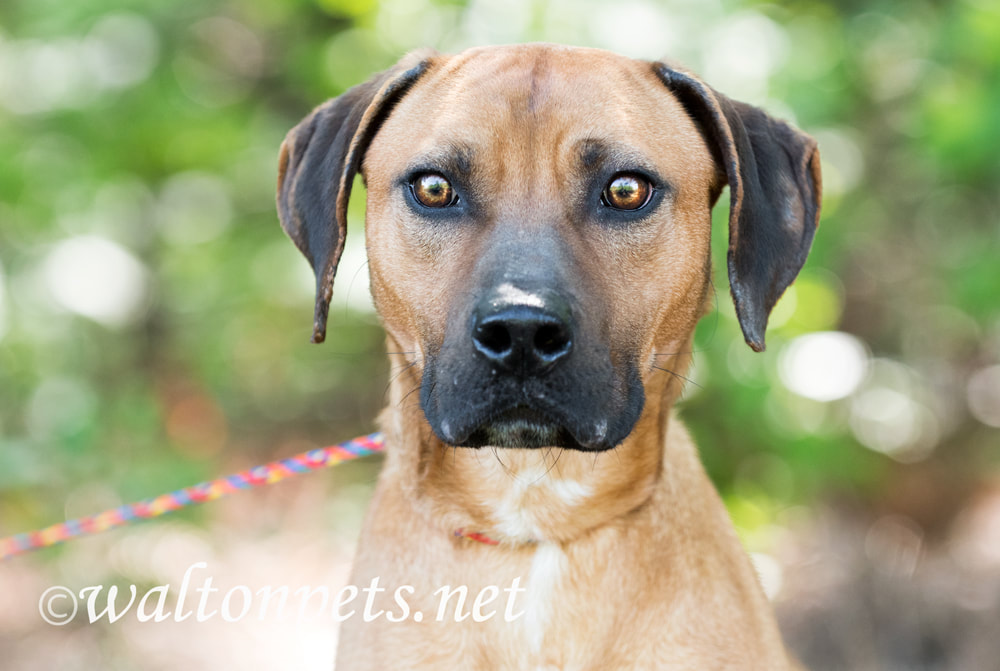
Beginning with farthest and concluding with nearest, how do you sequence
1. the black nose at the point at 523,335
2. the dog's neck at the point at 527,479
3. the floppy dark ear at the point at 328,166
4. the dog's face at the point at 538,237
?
the floppy dark ear at the point at 328,166, the dog's neck at the point at 527,479, the dog's face at the point at 538,237, the black nose at the point at 523,335

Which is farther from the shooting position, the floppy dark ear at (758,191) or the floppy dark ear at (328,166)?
the floppy dark ear at (328,166)

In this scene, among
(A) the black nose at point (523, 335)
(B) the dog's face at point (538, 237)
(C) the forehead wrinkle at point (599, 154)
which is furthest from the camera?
(C) the forehead wrinkle at point (599, 154)

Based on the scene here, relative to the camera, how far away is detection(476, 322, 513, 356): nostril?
2.67 meters

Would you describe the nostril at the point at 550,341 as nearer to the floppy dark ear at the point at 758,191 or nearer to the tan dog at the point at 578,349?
the tan dog at the point at 578,349

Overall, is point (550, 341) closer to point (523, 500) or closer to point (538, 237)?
point (538, 237)

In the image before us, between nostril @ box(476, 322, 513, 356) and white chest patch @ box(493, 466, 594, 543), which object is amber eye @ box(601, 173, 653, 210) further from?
white chest patch @ box(493, 466, 594, 543)

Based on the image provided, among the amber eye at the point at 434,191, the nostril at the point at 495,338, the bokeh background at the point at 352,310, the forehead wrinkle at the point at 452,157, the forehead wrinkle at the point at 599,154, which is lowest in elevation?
the bokeh background at the point at 352,310

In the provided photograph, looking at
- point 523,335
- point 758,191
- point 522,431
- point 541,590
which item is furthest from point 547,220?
point 541,590

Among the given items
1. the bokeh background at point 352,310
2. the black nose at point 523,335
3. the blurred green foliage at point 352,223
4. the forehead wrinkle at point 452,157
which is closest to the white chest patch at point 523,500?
the black nose at point 523,335

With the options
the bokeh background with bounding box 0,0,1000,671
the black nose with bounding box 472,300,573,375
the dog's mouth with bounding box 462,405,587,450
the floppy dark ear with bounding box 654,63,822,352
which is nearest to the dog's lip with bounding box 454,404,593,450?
the dog's mouth with bounding box 462,405,587,450

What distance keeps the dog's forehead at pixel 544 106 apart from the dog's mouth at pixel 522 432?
80 centimetres

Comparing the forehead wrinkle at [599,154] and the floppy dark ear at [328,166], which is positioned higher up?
the forehead wrinkle at [599,154]

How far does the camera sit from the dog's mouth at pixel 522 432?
2.81 metres

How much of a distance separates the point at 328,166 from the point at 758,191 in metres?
1.42
